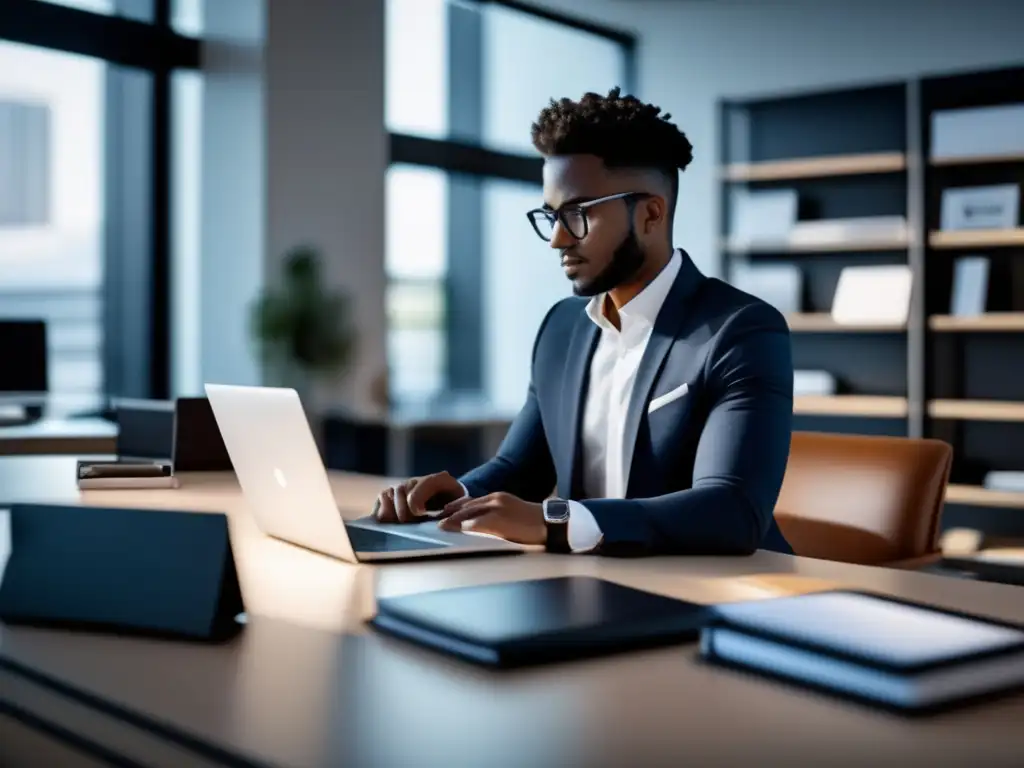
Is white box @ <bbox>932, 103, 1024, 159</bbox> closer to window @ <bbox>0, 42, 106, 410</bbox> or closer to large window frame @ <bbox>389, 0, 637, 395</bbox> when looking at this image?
large window frame @ <bbox>389, 0, 637, 395</bbox>

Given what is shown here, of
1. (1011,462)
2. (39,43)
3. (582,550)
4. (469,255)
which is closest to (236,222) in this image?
(39,43)

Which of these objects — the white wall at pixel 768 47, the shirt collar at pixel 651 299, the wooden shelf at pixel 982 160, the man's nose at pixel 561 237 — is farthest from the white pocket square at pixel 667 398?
the white wall at pixel 768 47

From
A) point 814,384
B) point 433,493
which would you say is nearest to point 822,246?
point 814,384

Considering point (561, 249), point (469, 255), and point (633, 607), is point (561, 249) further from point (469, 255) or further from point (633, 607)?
point (469, 255)

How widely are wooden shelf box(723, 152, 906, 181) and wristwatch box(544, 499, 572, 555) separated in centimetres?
429

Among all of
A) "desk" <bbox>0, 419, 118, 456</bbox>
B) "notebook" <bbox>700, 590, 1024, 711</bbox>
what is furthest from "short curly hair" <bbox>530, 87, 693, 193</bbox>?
"desk" <bbox>0, 419, 118, 456</bbox>

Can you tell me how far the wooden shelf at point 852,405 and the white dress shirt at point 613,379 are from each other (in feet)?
11.3

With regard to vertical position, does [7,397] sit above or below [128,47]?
below

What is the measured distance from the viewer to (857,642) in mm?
843

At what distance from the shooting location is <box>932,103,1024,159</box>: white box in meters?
4.93

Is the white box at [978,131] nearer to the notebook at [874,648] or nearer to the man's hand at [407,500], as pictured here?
the man's hand at [407,500]

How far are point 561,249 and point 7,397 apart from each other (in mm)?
3036

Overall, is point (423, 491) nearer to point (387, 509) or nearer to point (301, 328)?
point (387, 509)

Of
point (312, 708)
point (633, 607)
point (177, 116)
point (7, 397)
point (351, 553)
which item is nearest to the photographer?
point (312, 708)
